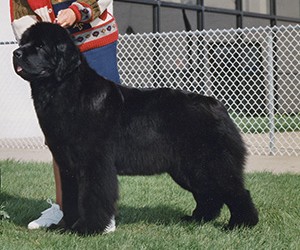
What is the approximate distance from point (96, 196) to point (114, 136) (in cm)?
37

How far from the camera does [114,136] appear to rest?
344cm

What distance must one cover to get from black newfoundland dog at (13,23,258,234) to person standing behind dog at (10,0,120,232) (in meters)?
0.21

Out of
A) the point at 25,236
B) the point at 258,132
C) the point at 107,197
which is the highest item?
the point at 107,197

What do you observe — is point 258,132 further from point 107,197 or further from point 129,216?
point 107,197

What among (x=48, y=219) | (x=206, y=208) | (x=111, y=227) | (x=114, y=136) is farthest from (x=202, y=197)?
(x=48, y=219)

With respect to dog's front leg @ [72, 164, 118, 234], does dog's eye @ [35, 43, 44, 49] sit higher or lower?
higher

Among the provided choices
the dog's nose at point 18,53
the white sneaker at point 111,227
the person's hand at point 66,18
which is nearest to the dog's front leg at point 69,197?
the white sneaker at point 111,227

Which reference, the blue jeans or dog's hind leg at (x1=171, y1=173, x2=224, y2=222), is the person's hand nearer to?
the blue jeans

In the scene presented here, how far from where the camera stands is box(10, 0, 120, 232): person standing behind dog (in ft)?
11.4

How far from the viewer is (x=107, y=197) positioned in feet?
11.1

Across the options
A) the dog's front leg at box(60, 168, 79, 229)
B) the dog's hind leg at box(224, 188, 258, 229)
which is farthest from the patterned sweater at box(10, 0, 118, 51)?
the dog's hind leg at box(224, 188, 258, 229)

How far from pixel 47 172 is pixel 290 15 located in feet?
34.6

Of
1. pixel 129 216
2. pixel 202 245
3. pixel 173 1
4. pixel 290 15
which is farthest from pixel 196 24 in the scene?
pixel 202 245

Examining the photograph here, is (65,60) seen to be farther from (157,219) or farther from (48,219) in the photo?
(157,219)
